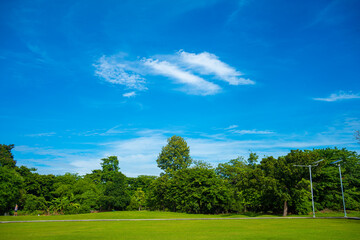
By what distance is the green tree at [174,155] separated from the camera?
202 feet

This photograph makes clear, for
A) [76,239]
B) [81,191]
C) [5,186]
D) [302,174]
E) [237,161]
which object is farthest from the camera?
[237,161]

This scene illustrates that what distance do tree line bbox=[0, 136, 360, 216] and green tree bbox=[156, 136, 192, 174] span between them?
4696 millimetres

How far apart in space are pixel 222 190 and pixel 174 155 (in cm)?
2207

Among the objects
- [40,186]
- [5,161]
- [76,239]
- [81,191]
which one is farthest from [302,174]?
[5,161]

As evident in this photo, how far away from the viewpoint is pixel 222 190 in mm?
42750

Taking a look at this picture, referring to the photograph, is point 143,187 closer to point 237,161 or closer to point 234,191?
point 237,161

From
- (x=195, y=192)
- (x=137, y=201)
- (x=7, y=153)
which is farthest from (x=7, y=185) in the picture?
(x=7, y=153)

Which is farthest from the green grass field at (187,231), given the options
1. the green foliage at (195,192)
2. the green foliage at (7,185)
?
the green foliage at (7,185)

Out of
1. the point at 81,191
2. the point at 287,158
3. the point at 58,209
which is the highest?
the point at 287,158

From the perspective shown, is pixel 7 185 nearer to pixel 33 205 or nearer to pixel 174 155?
pixel 33 205

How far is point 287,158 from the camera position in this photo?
37188 millimetres

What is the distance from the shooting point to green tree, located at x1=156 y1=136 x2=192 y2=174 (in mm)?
61594

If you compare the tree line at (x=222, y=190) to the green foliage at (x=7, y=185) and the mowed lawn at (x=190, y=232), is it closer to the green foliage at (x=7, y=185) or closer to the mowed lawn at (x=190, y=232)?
the green foliage at (x=7, y=185)

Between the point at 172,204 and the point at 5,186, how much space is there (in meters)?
28.2
